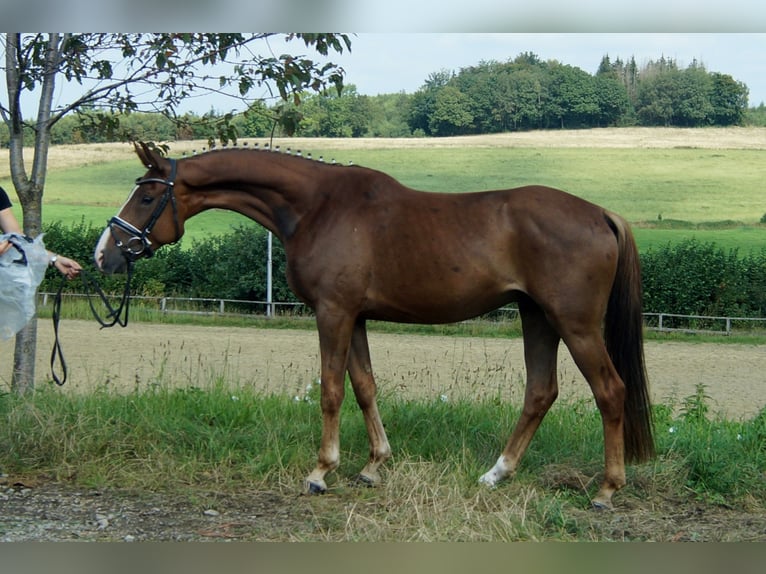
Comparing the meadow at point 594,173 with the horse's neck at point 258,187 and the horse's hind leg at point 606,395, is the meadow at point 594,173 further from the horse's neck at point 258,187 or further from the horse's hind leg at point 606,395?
the horse's hind leg at point 606,395

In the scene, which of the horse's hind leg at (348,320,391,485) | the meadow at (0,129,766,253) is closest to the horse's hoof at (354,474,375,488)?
the horse's hind leg at (348,320,391,485)

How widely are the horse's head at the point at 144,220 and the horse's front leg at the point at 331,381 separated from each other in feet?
3.72

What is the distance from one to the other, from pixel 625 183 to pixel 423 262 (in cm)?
1642

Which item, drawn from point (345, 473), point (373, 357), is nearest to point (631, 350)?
point (345, 473)

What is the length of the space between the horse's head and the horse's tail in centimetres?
280

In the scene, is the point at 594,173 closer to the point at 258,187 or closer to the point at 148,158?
the point at 258,187

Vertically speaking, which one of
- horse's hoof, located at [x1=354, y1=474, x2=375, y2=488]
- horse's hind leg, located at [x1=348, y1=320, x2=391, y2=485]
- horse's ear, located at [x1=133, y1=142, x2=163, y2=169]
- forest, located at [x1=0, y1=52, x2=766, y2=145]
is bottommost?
horse's hoof, located at [x1=354, y1=474, x2=375, y2=488]

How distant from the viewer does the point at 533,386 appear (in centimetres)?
554

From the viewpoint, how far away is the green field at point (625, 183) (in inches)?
763

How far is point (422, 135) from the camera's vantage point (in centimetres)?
1820

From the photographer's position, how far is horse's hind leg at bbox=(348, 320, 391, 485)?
5.59 m

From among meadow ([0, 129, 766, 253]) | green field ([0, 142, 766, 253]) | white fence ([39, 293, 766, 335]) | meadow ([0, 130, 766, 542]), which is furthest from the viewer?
white fence ([39, 293, 766, 335])

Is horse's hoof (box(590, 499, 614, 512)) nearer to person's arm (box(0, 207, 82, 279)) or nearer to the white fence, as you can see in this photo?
person's arm (box(0, 207, 82, 279))
